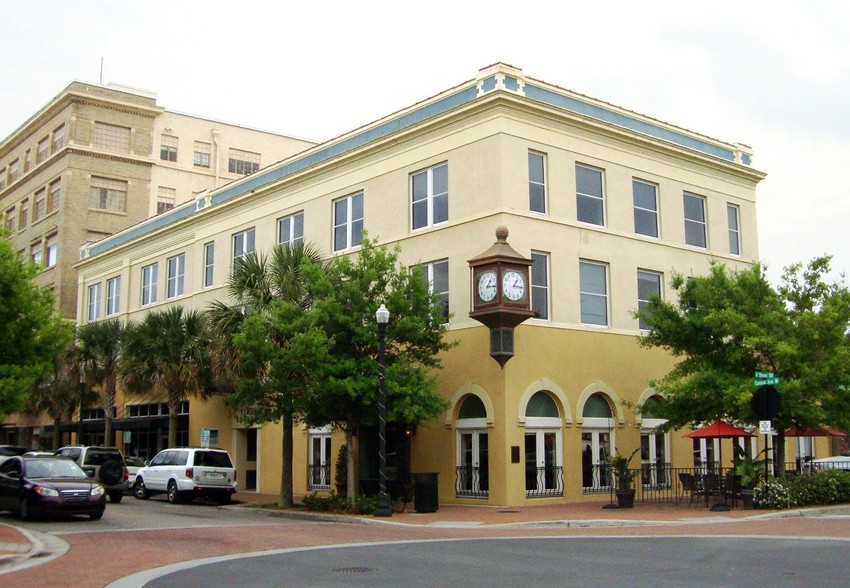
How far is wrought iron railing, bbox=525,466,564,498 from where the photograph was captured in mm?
27328

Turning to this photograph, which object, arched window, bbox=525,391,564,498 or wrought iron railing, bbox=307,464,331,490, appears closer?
arched window, bbox=525,391,564,498

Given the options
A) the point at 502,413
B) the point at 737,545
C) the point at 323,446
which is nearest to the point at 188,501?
the point at 323,446

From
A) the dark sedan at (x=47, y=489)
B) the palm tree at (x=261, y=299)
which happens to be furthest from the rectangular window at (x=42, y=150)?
the dark sedan at (x=47, y=489)

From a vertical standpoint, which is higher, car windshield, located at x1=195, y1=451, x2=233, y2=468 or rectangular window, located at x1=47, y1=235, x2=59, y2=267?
rectangular window, located at x1=47, y1=235, x2=59, y2=267

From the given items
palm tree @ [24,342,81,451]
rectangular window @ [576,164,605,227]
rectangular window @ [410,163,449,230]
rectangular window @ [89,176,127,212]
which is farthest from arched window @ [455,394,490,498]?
rectangular window @ [89,176,127,212]

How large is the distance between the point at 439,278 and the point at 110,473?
12.8 meters

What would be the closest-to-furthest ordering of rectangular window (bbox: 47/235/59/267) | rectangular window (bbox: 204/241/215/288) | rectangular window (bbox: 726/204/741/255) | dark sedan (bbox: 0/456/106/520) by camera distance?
1. dark sedan (bbox: 0/456/106/520)
2. rectangular window (bbox: 726/204/741/255)
3. rectangular window (bbox: 204/241/215/288)
4. rectangular window (bbox: 47/235/59/267)

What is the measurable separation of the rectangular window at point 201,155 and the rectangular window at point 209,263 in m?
22.8

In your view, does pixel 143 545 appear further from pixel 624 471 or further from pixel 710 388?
pixel 710 388

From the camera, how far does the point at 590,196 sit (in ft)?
100

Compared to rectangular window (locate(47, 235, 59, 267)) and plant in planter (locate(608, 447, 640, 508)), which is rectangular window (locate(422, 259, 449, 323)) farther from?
rectangular window (locate(47, 235, 59, 267))

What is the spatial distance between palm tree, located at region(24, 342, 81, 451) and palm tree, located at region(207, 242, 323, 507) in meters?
16.8

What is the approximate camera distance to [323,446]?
3338 cm

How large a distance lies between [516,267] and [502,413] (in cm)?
409
